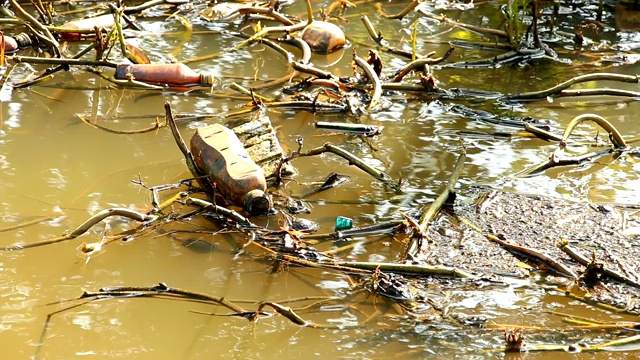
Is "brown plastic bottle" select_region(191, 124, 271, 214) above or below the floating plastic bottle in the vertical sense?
above

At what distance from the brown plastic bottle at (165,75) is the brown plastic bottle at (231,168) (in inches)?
56.6

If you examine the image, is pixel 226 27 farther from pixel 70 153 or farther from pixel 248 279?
pixel 248 279

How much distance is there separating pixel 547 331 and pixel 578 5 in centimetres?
537

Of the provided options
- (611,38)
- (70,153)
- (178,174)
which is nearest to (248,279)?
(178,174)

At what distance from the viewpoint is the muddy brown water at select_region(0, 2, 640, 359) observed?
3287 mm

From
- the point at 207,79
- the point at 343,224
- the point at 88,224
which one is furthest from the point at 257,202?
the point at 207,79

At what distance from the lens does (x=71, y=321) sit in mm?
3371

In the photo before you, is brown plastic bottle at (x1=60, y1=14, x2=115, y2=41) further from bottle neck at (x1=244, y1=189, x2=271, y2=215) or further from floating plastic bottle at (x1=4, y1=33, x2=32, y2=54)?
bottle neck at (x1=244, y1=189, x2=271, y2=215)

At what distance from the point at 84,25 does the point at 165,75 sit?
51.0 inches

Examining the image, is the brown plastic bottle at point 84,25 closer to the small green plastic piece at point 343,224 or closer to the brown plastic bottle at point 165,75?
the brown plastic bottle at point 165,75

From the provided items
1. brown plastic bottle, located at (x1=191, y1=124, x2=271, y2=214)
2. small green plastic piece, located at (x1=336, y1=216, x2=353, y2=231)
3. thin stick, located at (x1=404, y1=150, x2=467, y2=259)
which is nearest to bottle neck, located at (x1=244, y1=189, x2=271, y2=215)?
brown plastic bottle, located at (x1=191, y1=124, x2=271, y2=214)

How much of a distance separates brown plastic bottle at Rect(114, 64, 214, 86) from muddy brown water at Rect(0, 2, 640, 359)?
0.48 feet

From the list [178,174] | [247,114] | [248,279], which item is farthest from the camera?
[247,114]

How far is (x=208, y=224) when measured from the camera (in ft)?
13.6
